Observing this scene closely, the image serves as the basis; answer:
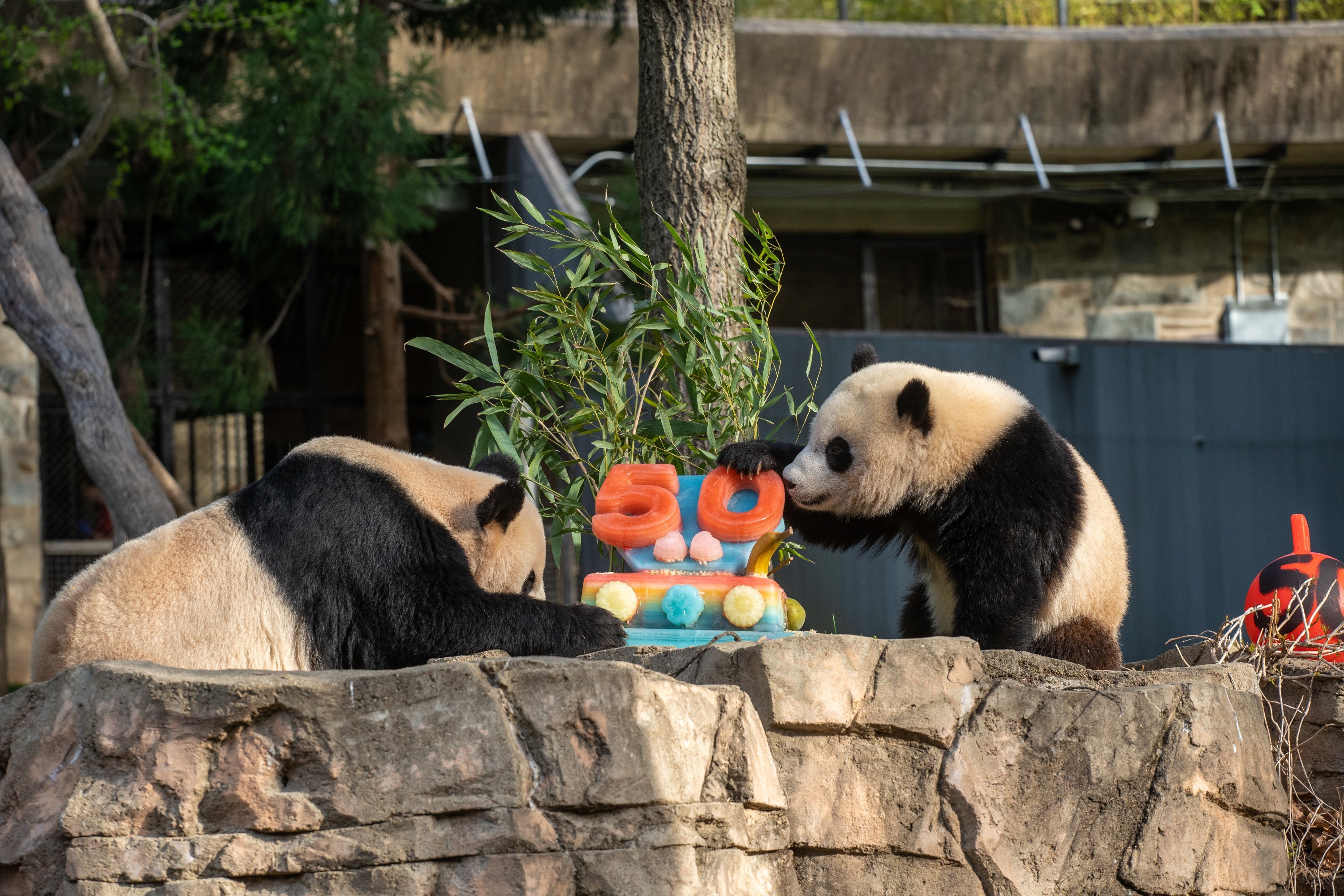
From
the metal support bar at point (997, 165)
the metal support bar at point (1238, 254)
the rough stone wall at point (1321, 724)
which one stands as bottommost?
the rough stone wall at point (1321, 724)

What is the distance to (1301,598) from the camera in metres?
4.14

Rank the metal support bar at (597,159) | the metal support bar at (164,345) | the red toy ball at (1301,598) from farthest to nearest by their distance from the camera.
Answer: the metal support bar at (597,159) < the metal support bar at (164,345) < the red toy ball at (1301,598)

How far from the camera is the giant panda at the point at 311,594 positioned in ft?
11.3

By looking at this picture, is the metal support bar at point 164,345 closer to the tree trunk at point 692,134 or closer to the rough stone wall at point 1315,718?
the tree trunk at point 692,134

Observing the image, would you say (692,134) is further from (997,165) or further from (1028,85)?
(997,165)

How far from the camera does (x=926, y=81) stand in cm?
1053

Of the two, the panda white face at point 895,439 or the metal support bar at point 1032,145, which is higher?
the metal support bar at point 1032,145

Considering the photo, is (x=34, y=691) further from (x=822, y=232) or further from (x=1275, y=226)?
(x=1275, y=226)

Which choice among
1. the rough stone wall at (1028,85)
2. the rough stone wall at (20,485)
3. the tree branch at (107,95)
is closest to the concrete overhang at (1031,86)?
the rough stone wall at (1028,85)

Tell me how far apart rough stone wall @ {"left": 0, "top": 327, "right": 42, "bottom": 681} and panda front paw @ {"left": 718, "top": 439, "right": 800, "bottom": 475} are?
726 cm

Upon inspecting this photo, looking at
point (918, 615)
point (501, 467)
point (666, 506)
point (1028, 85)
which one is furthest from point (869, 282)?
point (666, 506)

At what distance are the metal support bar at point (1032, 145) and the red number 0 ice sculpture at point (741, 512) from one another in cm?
752

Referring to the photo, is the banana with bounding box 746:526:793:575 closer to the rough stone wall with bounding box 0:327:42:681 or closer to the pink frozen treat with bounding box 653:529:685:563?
the pink frozen treat with bounding box 653:529:685:563

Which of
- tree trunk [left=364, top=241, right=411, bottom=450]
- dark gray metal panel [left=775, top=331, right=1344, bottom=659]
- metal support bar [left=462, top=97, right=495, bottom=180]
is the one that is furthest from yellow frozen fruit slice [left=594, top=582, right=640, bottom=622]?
metal support bar [left=462, top=97, right=495, bottom=180]
